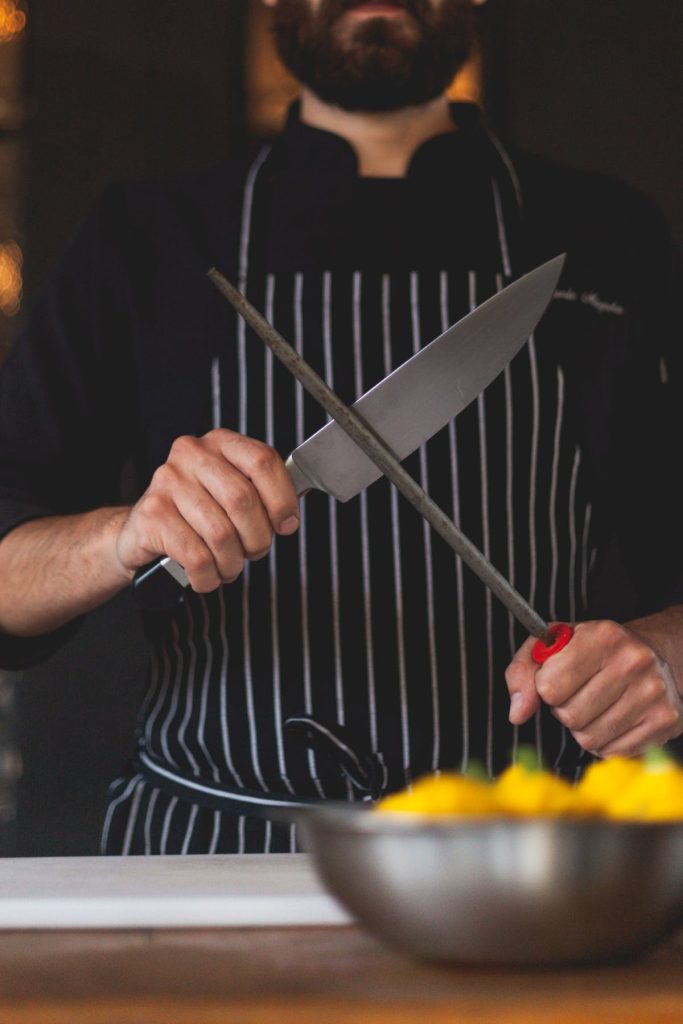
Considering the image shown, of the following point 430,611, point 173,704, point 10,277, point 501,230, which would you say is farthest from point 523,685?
point 10,277

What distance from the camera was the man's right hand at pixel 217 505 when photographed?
2.72 feet

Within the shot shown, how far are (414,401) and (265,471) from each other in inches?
6.0

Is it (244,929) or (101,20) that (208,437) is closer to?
(244,929)

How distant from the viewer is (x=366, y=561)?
1.14 m

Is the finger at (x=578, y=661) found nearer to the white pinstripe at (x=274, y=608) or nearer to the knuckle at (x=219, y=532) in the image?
the knuckle at (x=219, y=532)

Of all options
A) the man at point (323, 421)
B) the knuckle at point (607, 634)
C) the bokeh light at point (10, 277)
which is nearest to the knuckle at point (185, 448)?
the man at point (323, 421)

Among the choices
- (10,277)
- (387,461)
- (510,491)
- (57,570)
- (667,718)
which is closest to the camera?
(387,461)

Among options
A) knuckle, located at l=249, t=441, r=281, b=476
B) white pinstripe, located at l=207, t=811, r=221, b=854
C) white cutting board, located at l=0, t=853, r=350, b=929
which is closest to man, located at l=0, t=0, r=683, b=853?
white pinstripe, located at l=207, t=811, r=221, b=854

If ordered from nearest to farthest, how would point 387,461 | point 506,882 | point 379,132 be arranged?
point 506,882, point 387,461, point 379,132

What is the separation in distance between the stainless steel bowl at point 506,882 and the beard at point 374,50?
33.9 inches

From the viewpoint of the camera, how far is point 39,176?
6.46 feet

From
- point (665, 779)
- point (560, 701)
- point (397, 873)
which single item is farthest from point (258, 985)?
point (560, 701)

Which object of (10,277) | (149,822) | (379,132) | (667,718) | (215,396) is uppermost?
(10,277)

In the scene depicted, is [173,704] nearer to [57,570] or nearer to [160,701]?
[160,701]
